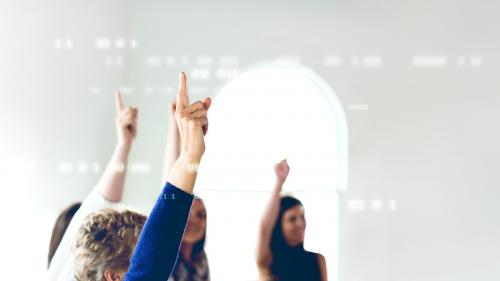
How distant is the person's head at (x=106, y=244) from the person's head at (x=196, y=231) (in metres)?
0.49

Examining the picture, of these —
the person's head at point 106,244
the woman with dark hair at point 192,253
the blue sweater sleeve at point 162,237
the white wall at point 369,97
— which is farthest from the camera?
the white wall at point 369,97

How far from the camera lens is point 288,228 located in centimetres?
131

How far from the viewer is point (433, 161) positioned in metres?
1.53

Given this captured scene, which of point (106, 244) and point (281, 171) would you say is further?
point (281, 171)

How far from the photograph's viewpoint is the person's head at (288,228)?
1.31 metres

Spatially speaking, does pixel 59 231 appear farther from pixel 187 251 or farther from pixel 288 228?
pixel 288 228

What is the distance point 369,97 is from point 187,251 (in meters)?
0.72

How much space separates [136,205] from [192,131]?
47.7 inches

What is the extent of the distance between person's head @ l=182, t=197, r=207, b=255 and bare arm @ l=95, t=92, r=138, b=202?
0.24 metres

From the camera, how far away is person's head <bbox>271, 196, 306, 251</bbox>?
4.30 ft

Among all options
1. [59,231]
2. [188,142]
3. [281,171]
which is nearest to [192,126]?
[188,142]

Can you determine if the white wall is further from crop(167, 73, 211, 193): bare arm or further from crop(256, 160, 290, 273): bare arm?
crop(167, 73, 211, 193): bare arm

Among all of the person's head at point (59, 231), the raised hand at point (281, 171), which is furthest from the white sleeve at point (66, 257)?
the raised hand at point (281, 171)

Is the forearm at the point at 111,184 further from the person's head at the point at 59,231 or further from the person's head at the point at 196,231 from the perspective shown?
the person's head at the point at 196,231
